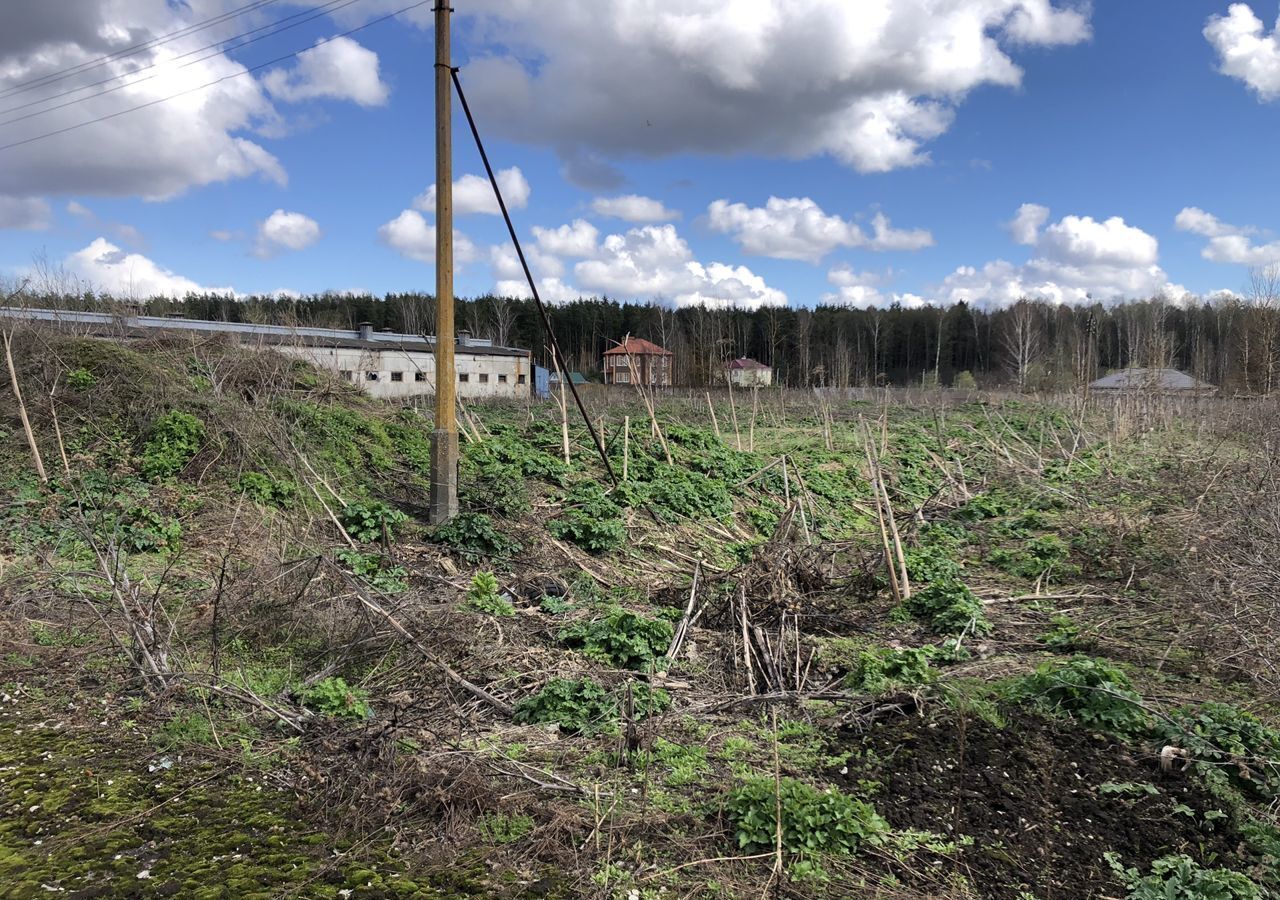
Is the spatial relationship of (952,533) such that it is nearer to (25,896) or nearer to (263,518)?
(263,518)

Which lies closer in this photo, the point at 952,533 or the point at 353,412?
the point at 952,533

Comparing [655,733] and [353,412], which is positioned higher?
[353,412]

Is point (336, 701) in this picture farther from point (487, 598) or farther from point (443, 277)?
point (443, 277)

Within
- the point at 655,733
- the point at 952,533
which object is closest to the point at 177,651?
the point at 655,733

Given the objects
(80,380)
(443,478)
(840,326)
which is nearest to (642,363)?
(80,380)

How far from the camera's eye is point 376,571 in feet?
21.5

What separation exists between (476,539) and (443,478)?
88cm

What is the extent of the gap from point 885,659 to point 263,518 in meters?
6.39

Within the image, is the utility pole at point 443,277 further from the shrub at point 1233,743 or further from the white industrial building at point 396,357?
the white industrial building at point 396,357

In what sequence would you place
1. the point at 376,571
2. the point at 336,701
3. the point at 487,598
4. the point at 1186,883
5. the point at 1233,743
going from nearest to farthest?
the point at 1186,883, the point at 1233,743, the point at 336,701, the point at 487,598, the point at 376,571

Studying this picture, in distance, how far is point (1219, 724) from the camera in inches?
150

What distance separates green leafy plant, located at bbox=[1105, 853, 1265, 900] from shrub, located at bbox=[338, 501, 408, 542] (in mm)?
6273

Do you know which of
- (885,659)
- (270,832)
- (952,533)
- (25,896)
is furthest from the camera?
(952,533)

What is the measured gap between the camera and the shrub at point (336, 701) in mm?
4254
